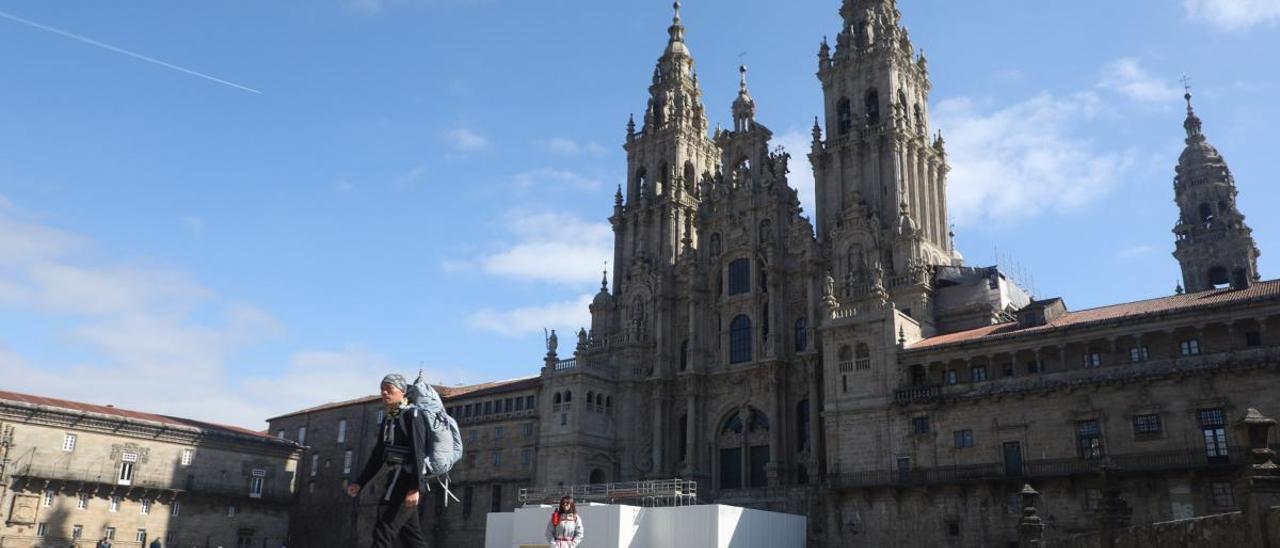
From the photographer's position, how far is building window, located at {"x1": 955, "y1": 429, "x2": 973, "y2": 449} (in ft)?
159

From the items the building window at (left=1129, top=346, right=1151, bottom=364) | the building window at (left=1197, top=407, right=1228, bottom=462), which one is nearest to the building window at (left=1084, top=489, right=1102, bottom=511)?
the building window at (left=1197, top=407, right=1228, bottom=462)

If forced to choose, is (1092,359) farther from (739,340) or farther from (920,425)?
(739,340)

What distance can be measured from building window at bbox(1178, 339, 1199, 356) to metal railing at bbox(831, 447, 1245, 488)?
15.2ft

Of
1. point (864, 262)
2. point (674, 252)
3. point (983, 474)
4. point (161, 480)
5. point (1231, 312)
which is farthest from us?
point (674, 252)

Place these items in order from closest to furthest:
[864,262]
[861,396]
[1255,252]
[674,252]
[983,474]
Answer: [983,474]
[861,396]
[864,262]
[674,252]
[1255,252]

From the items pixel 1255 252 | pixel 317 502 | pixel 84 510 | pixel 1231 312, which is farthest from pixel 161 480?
pixel 1255 252

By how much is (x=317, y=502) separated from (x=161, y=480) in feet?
45.6

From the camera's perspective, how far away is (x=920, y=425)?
50.1m

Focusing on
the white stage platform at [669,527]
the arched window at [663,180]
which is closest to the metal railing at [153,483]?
the white stage platform at [669,527]

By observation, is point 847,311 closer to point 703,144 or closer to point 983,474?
point 983,474

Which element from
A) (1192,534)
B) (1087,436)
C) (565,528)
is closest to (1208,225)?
(1087,436)

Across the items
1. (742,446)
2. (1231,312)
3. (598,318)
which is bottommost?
→ (742,446)

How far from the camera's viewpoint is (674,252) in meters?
73.2

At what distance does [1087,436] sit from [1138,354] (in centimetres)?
452
